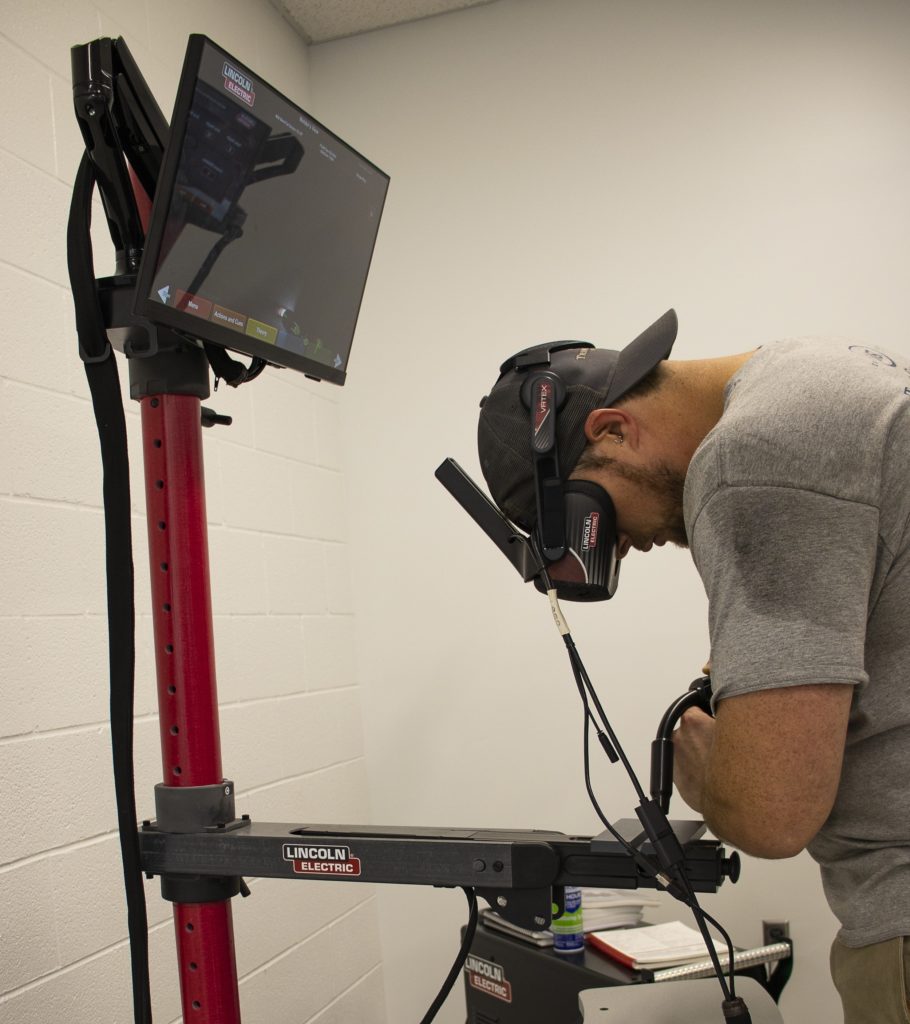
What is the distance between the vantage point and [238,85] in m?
1.10

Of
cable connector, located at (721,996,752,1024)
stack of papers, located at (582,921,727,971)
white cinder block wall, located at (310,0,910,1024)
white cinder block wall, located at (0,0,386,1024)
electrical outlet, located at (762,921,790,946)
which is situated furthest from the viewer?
white cinder block wall, located at (310,0,910,1024)

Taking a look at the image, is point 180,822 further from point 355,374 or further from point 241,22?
point 241,22

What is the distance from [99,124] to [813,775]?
39.3 inches

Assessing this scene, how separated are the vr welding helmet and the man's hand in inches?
8.3

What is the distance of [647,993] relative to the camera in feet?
4.38

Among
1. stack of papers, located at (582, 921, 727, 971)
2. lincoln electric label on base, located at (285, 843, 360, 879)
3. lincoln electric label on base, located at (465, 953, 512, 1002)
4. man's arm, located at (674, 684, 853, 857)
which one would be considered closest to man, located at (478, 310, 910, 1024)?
man's arm, located at (674, 684, 853, 857)

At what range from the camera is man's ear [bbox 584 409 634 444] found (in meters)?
1.32

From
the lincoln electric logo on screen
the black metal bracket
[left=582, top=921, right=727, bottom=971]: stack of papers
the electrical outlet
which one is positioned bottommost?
the electrical outlet

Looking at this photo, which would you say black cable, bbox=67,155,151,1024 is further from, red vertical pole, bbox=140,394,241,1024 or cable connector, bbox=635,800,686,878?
cable connector, bbox=635,800,686,878

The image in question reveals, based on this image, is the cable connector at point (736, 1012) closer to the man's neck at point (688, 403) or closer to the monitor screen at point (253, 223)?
the man's neck at point (688, 403)

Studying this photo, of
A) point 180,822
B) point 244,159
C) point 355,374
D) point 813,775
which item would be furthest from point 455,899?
point 244,159

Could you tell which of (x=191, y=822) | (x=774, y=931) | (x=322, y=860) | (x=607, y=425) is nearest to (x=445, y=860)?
(x=322, y=860)

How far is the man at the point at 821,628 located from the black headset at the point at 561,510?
26 centimetres

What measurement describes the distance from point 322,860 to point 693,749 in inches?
18.4
